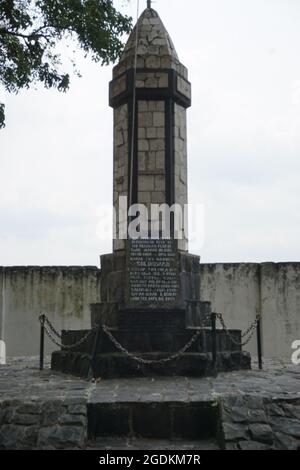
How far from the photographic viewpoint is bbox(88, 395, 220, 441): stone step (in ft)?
17.8

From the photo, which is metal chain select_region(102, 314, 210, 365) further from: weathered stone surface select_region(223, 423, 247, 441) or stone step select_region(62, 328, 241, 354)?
weathered stone surface select_region(223, 423, 247, 441)

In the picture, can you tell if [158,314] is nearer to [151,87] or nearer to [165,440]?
[165,440]

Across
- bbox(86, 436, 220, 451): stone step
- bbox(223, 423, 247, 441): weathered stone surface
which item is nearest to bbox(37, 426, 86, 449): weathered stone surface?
bbox(86, 436, 220, 451): stone step

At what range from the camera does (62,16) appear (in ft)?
31.6

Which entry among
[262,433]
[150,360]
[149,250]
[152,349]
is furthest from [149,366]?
[262,433]

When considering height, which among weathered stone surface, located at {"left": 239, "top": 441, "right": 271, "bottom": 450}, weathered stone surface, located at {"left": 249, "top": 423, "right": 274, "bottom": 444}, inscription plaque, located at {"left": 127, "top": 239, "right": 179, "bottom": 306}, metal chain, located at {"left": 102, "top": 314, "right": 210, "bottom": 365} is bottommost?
weathered stone surface, located at {"left": 239, "top": 441, "right": 271, "bottom": 450}

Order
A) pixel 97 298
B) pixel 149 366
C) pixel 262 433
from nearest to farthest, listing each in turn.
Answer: pixel 262 433 < pixel 149 366 < pixel 97 298

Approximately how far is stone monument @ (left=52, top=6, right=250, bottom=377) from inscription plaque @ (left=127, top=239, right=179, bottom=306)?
0.05ft

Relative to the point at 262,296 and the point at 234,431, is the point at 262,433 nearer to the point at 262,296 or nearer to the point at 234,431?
the point at 234,431

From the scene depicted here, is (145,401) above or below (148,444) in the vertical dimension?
above

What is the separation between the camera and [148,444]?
17.1 ft

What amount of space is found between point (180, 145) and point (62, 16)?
10.7 ft

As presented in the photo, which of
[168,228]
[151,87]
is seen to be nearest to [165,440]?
[168,228]

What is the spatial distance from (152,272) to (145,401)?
277cm
